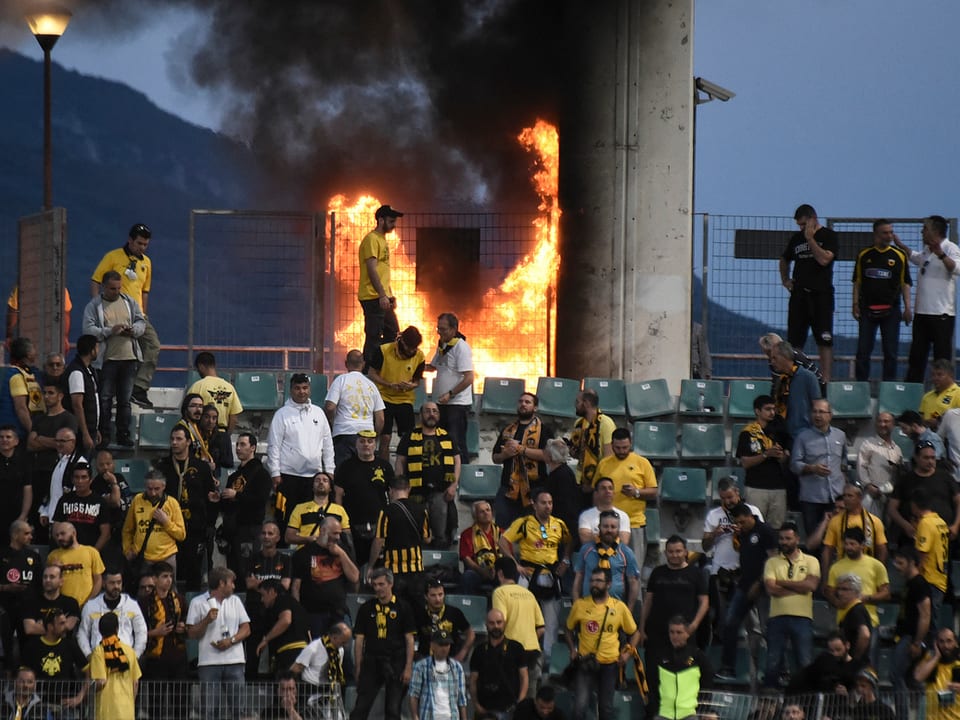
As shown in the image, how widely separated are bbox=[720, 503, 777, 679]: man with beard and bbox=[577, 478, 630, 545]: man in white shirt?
0.85 meters

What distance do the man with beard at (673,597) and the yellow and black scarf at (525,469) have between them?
1.60 meters

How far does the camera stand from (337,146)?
22.4 meters

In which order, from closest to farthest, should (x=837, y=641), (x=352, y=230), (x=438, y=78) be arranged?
(x=837, y=641)
(x=352, y=230)
(x=438, y=78)

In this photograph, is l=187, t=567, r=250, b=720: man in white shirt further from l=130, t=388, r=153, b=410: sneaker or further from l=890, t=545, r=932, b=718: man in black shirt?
l=890, t=545, r=932, b=718: man in black shirt

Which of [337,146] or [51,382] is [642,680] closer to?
[51,382]

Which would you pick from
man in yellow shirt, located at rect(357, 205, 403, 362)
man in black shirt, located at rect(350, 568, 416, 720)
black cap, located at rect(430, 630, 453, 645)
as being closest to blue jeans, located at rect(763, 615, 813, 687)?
black cap, located at rect(430, 630, 453, 645)

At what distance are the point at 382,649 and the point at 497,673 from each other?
835 millimetres

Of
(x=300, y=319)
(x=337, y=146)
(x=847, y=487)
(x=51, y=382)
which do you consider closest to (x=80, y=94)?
(x=337, y=146)

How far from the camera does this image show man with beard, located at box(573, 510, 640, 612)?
1284 cm

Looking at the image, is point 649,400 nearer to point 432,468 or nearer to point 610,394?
point 610,394

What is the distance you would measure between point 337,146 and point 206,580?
960 cm

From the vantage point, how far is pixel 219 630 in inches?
489

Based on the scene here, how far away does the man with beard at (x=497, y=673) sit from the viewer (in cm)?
1219

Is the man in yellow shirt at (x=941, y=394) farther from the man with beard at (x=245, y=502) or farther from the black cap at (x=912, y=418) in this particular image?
the man with beard at (x=245, y=502)
